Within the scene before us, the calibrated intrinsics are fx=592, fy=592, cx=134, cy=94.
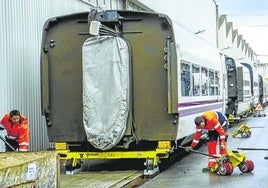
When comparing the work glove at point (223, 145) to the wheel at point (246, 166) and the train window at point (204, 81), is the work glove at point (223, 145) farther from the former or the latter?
the train window at point (204, 81)

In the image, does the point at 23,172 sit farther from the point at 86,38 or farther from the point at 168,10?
the point at 168,10

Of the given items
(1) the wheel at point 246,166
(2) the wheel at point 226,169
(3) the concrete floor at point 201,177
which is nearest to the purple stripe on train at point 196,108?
(3) the concrete floor at point 201,177

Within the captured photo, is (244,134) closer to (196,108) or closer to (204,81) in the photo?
(204,81)

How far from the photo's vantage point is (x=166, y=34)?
1262 cm

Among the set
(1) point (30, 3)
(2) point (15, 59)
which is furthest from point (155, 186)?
(1) point (30, 3)

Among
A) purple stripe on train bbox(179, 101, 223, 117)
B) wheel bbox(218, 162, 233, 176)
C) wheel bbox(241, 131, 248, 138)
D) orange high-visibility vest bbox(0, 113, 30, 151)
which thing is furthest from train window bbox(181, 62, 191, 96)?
wheel bbox(241, 131, 248, 138)

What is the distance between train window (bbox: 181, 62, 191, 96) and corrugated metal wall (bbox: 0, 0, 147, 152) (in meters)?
2.33

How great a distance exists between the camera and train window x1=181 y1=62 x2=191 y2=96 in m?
13.4

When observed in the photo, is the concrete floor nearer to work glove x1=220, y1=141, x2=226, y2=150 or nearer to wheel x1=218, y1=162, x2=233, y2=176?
wheel x1=218, y1=162, x2=233, y2=176

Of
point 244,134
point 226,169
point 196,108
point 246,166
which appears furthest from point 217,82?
point 226,169

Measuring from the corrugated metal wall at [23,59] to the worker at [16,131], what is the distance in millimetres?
1176

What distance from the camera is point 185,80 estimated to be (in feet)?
45.2

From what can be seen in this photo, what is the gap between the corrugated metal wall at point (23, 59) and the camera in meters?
13.4

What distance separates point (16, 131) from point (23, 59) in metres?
3.17
